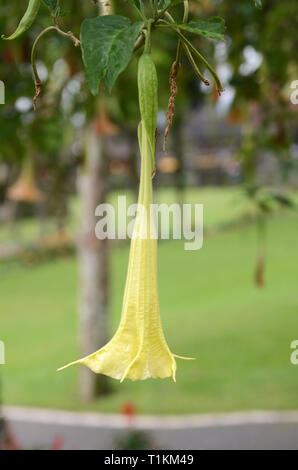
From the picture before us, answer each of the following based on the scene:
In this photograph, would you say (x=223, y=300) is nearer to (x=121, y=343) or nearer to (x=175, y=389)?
(x=175, y=389)

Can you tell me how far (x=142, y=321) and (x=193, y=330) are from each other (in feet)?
14.5

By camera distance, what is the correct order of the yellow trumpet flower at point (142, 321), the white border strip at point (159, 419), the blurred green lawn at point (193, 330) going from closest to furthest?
the yellow trumpet flower at point (142, 321) → the white border strip at point (159, 419) → the blurred green lawn at point (193, 330)

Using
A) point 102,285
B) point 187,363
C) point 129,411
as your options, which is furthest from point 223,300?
point 129,411

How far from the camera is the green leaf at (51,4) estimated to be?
0.42 metres

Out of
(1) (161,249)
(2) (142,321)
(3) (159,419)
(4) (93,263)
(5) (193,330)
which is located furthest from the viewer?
(1) (161,249)

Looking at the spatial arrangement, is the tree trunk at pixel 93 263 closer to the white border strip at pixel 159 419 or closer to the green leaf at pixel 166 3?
the white border strip at pixel 159 419

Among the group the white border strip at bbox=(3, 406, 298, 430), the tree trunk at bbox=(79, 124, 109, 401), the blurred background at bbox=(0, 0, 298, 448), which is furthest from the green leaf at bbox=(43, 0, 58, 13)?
the white border strip at bbox=(3, 406, 298, 430)

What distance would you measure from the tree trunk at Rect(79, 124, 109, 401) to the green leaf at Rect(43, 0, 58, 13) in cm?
259

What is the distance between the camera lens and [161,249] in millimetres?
8711

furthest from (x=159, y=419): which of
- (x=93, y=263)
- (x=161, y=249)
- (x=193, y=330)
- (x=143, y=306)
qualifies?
(x=161, y=249)

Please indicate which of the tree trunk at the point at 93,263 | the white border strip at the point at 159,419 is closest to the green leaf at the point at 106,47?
the tree trunk at the point at 93,263

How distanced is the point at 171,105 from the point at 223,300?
17.2 feet

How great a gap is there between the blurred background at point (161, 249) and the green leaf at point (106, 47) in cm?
58

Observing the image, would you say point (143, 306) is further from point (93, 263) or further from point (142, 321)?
point (93, 263)
